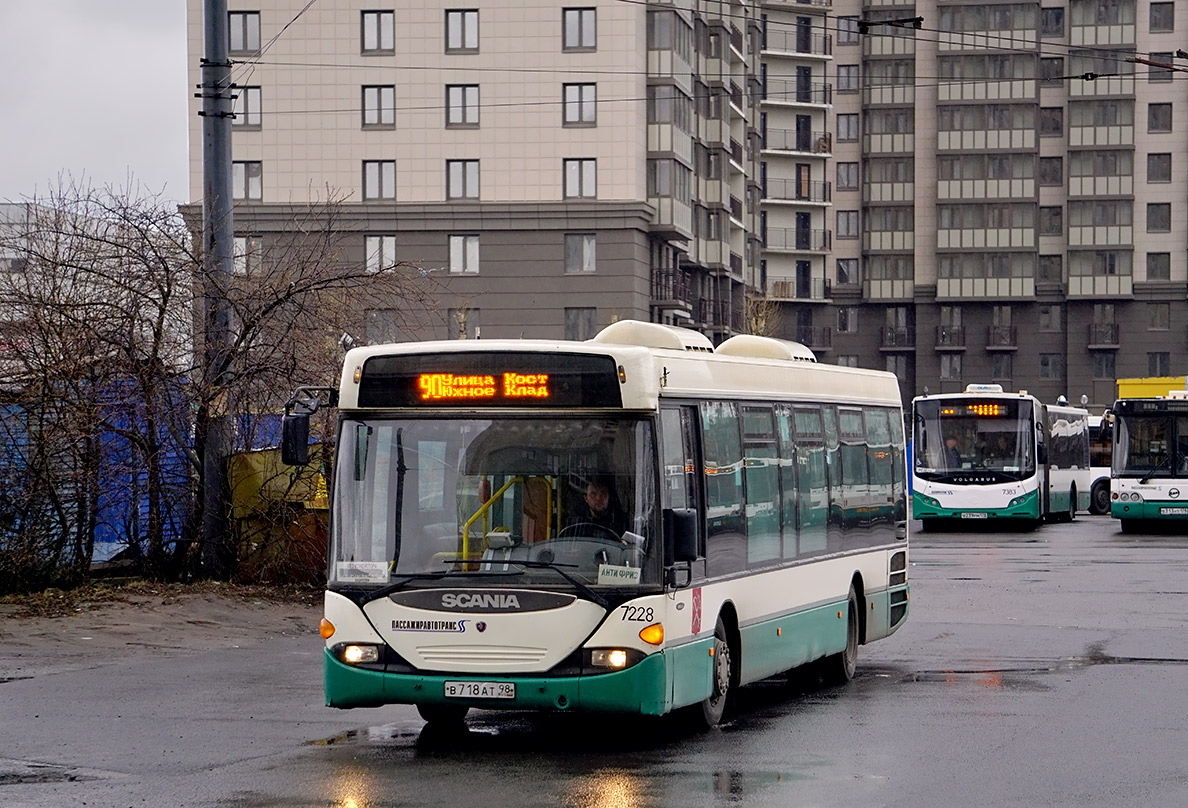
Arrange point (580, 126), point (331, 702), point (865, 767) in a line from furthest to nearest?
point (580, 126) < point (331, 702) < point (865, 767)

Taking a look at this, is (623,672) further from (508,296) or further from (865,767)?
(508,296)

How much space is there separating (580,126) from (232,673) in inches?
1960

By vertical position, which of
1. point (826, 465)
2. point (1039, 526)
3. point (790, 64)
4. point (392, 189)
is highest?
point (790, 64)

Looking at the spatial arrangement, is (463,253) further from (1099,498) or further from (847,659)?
(847,659)

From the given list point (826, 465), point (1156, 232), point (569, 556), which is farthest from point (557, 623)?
point (1156, 232)

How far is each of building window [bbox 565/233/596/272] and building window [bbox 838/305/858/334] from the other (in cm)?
4424

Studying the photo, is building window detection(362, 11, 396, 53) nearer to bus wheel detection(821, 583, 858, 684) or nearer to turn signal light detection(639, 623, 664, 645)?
bus wheel detection(821, 583, 858, 684)

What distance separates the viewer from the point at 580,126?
63.4 m

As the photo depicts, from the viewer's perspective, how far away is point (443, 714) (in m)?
11.8

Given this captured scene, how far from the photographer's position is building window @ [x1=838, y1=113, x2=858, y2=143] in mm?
104938

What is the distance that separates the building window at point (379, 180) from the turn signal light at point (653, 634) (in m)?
54.5

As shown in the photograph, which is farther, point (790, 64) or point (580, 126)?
point (790, 64)

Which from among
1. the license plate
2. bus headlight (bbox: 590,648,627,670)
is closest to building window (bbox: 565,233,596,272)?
the license plate

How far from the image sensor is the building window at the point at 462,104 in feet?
208
